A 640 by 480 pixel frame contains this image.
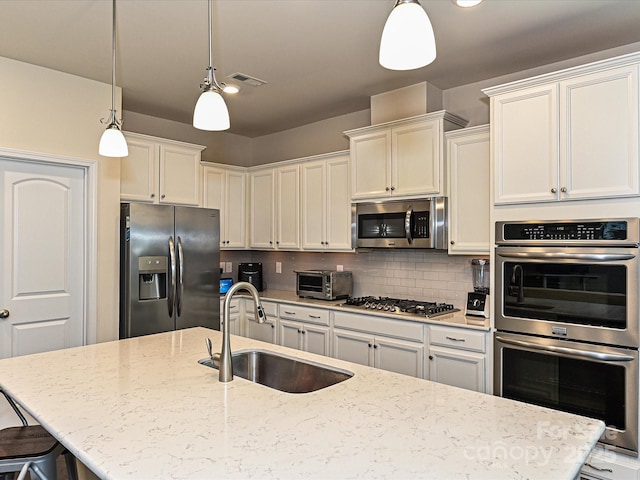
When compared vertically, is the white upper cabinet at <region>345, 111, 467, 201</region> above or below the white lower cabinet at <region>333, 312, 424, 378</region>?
above

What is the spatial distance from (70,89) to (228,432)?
3193mm

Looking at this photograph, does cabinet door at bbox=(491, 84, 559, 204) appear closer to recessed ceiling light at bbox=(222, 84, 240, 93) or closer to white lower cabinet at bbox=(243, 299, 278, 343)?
recessed ceiling light at bbox=(222, 84, 240, 93)

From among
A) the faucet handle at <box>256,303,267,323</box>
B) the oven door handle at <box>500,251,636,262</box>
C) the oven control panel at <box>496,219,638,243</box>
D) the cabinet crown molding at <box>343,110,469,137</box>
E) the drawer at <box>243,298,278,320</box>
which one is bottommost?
the drawer at <box>243,298,278,320</box>

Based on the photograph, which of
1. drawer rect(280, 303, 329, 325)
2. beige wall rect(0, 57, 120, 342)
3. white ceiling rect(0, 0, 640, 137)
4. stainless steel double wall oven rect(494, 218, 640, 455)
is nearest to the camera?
stainless steel double wall oven rect(494, 218, 640, 455)

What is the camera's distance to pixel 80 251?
3.52 m

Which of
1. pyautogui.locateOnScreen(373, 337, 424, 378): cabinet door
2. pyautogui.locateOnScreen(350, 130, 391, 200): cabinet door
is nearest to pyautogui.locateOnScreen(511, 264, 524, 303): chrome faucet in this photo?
pyautogui.locateOnScreen(373, 337, 424, 378): cabinet door

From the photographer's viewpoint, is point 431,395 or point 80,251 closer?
point 431,395

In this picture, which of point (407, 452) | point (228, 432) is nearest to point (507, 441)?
point (407, 452)

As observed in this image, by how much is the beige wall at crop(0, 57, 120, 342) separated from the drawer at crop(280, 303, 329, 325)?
4.75 ft

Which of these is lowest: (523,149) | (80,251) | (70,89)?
(80,251)

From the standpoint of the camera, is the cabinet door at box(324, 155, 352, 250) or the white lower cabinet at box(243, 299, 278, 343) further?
the white lower cabinet at box(243, 299, 278, 343)

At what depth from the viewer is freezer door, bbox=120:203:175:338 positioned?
3.53 meters

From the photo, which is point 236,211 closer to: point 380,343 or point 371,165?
point 371,165

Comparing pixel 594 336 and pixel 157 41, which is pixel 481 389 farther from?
pixel 157 41
